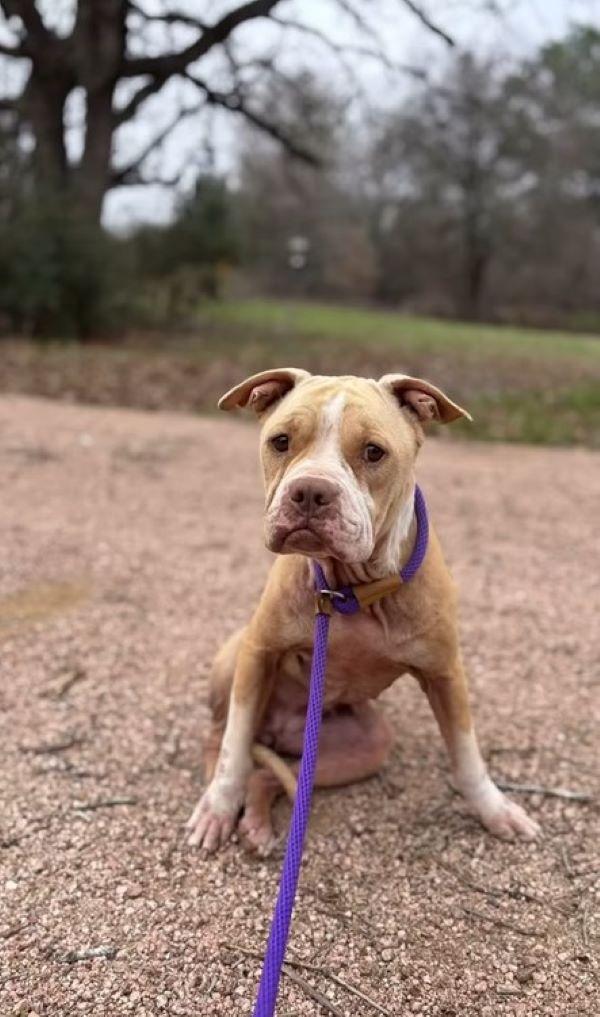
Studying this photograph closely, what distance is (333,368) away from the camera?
48.3ft

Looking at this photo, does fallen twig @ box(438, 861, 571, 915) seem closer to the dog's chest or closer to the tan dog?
the tan dog

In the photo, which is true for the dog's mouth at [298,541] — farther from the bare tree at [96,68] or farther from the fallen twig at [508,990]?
the bare tree at [96,68]

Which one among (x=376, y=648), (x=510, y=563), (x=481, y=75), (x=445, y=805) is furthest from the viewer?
(x=481, y=75)

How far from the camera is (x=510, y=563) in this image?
5.71 metres

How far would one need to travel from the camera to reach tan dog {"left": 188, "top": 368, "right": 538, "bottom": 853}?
7.23ft

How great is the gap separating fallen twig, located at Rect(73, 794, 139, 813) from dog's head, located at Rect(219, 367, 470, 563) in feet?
4.09

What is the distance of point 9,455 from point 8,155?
36.4 ft

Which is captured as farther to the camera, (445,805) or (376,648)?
(445,805)

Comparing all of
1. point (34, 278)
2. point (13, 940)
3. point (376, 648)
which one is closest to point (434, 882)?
point (376, 648)

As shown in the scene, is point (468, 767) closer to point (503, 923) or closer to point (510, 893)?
point (510, 893)

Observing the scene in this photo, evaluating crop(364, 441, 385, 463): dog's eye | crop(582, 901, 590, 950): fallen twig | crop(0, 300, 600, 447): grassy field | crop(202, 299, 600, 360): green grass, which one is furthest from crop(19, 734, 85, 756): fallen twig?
crop(202, 299, 600, 360): green grass

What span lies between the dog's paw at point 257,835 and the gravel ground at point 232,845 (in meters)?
0.06

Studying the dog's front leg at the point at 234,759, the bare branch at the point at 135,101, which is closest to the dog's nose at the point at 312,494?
the dog's front leg at the point at 234,759

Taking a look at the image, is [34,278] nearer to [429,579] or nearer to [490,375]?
[490,375]
